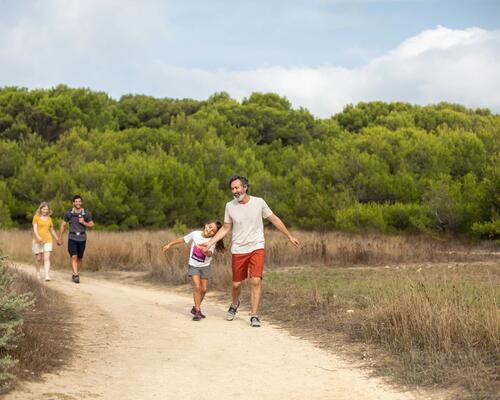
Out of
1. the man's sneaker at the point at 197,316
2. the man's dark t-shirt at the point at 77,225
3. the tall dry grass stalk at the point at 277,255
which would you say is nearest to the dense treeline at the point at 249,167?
the tall dry grass stalk at the point at 277,255

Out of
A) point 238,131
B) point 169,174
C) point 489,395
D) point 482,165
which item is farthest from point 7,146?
point 489,395

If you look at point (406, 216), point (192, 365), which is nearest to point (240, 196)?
point (192, 365)

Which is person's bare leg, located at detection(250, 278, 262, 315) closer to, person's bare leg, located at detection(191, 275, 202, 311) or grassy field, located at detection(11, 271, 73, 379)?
person's bare leg, located at detection(191, 275, 202, 311)

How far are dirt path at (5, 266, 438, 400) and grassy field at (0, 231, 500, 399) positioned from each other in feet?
1.71

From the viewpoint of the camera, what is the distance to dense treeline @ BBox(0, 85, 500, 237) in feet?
98.5

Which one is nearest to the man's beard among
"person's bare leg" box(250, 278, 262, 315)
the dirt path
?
"person's bare leg" box(250, 278, 262, 315)

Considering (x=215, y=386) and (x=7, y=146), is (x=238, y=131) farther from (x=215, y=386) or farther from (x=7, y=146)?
(x=215, y=386)

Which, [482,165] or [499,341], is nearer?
[499,341]

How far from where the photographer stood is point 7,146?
43688mm

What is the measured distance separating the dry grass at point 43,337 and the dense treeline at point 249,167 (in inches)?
727

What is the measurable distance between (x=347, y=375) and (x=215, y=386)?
144cm

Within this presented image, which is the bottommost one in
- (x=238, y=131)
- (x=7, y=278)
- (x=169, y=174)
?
(x=7, y=278)

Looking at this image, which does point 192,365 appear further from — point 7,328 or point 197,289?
point 197,289

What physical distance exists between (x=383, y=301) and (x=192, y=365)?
116 inches
